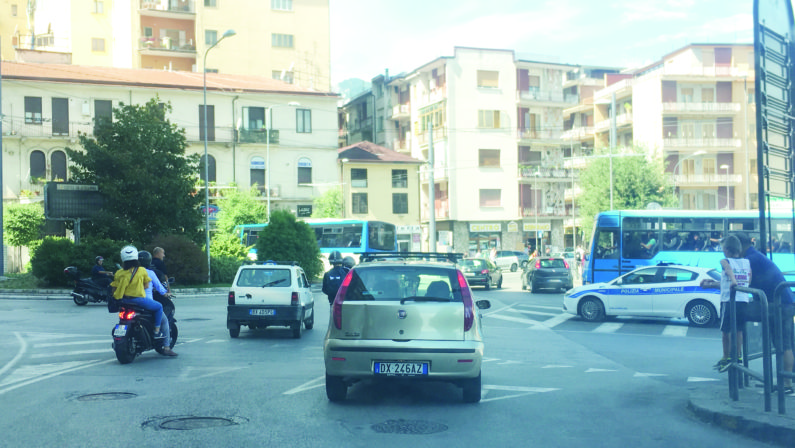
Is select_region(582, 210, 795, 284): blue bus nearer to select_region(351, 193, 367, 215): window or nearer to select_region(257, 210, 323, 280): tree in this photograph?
select_region(257, 210, 323, 280): tree

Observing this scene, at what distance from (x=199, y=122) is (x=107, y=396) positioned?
49.4 m

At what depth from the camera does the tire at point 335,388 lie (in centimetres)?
905

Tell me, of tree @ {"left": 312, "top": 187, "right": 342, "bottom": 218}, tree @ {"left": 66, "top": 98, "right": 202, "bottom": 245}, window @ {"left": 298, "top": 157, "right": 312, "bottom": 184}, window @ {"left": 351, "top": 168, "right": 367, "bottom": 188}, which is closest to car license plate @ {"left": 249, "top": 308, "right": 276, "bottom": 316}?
tree @ {"left": 66, "top": 98, "right": 202, "bottom": 245}

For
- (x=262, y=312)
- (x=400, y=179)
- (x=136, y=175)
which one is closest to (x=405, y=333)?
(x=262, y=312)

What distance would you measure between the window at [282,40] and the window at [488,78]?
16883mm

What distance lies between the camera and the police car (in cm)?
2097

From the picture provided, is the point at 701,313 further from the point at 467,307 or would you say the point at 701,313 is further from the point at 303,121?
the point at 303,121

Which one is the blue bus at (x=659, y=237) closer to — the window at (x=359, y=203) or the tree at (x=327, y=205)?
the tree at (x=327, y=205)

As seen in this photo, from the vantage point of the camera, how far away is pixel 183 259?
33.5 metres

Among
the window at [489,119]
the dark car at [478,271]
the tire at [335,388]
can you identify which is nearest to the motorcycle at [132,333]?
the tire at [335,388]

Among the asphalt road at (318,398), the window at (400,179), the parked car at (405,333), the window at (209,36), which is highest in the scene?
the window at (209,36)

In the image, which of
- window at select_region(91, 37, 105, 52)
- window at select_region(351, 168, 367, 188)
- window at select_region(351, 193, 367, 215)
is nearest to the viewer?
window at select_region(351, 193, 367, 215)

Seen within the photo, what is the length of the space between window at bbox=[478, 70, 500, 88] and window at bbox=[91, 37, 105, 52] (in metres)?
33.9

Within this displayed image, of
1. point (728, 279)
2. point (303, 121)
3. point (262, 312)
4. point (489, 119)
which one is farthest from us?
point (489, 119)
